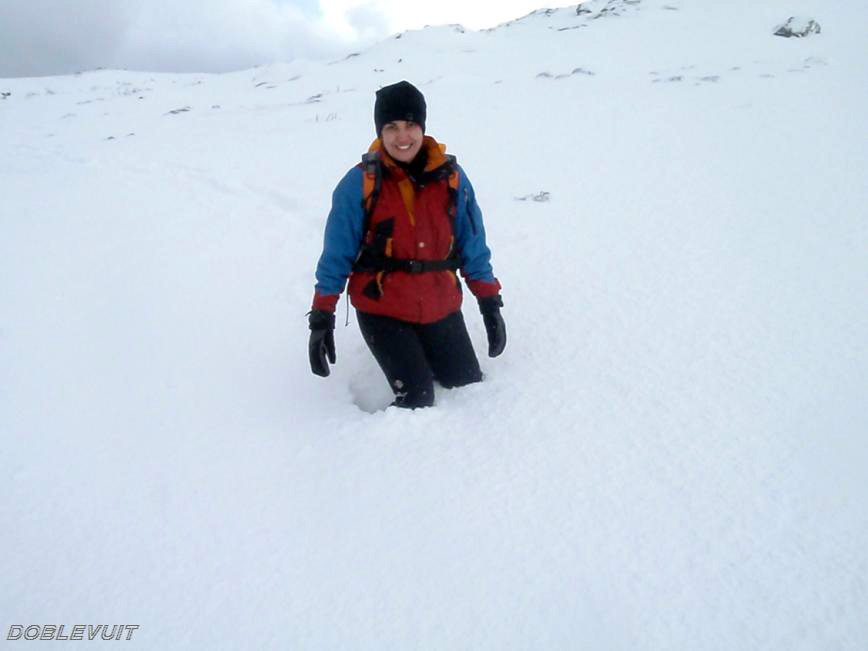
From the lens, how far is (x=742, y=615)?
1499mm

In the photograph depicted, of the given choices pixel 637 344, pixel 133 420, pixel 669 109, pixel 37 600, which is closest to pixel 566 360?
pixel 637 344

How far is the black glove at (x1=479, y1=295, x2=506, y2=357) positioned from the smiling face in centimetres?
81

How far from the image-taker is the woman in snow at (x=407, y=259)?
89.0 inches

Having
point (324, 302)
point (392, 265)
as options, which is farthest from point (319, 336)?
point (392, 265)

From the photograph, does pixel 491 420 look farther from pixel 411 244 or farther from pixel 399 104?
pixel 399 104

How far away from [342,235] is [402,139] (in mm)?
479

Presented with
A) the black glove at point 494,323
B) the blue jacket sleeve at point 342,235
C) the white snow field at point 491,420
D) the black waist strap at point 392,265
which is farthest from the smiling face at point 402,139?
the white snow field at point 491,420

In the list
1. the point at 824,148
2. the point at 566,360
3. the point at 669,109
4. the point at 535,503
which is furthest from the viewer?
the point at 669,109

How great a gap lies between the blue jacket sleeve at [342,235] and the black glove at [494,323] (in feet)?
2.33

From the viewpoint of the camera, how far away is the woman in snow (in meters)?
2.26

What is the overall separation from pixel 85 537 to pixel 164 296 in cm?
197

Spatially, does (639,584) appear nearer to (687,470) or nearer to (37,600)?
(687,470)

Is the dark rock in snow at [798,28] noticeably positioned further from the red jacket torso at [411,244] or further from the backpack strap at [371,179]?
the backpack strap at [371,179]

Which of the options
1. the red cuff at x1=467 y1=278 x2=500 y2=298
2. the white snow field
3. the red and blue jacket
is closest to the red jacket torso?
the red and blue jacket
